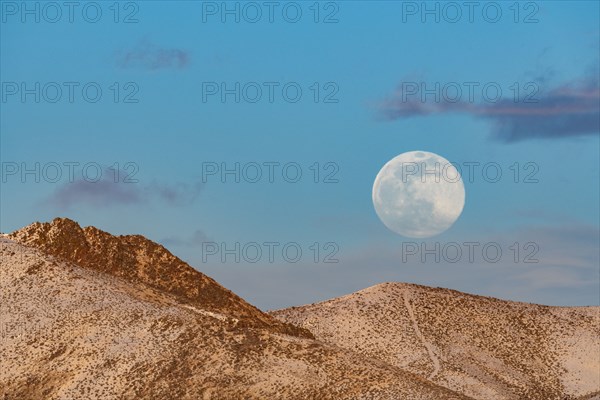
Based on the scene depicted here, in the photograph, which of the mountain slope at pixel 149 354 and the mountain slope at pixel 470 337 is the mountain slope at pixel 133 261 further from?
the mountain slope at pixel 470 337

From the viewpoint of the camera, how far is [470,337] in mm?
57688

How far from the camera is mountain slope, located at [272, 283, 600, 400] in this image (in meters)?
53.3

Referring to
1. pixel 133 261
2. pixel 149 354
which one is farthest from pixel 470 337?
pixel 149 354

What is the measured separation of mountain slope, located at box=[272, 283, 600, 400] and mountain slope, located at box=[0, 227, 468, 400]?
1234 cm

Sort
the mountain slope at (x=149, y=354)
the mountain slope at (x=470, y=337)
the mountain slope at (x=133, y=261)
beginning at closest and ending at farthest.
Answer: the mountain slope at (x=149, y=354) < the mountain slope at (x=133, y=261) < the mountain slope at (x=470, y=337)

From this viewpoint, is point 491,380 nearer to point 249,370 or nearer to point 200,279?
point 200,279

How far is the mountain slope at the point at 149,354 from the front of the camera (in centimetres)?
3606

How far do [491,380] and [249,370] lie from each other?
66.2 ft

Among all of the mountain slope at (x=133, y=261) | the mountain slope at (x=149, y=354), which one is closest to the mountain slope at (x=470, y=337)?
the mountain slope at (x=133, y=261)

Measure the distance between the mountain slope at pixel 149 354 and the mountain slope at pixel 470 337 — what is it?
1234 centimetres

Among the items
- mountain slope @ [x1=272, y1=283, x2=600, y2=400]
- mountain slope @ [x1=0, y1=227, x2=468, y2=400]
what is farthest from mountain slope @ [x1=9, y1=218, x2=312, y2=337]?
mountain slope @ [x1=272, y1=283, x2=600, y2=400]

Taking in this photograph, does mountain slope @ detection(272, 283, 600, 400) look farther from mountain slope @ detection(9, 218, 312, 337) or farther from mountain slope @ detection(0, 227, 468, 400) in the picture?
mountain slope @ detection(0, 227, 468, 400)

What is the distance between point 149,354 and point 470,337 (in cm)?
2509

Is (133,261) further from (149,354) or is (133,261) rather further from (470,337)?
(470,337)
